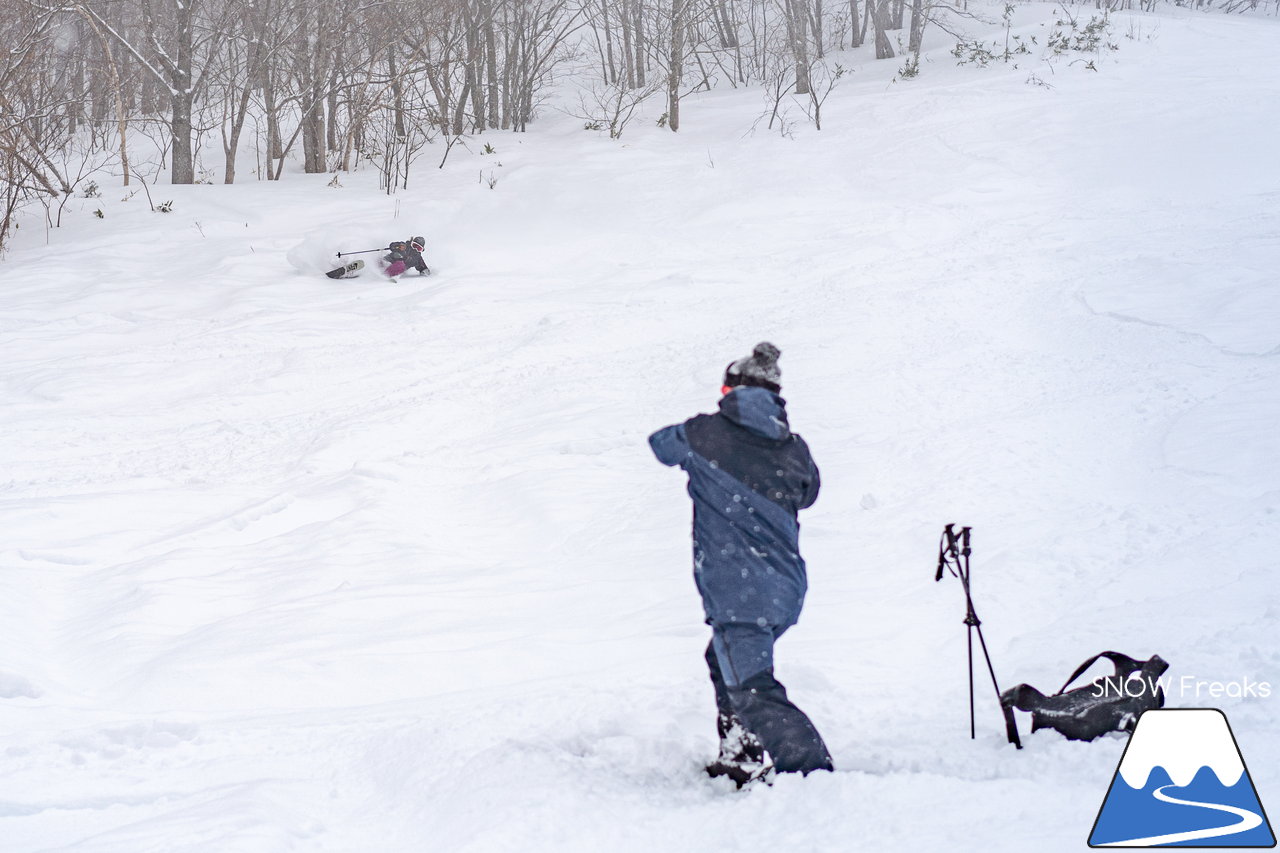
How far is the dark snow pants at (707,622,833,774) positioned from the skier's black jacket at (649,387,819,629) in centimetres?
6

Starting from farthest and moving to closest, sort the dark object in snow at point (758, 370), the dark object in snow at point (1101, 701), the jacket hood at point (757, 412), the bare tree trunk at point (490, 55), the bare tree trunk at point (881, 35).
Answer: the bare tree trunk at point (881, 35) → the bare tree trunk at point (490, 55) → the dark object in snow at point (1101, 701) → the dark object in snow at point (758, 370) → the jacket hood at point (757, 412)

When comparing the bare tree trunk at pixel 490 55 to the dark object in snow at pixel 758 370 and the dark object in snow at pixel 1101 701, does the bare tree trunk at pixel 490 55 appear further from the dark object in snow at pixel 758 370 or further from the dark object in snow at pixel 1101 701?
the dark object in snow at pixel 1101 701

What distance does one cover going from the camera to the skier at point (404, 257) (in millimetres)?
11531

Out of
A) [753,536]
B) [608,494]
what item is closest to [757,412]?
[753,536]

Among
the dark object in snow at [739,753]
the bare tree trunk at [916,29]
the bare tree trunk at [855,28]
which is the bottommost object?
the dark object in snow at [739,753]

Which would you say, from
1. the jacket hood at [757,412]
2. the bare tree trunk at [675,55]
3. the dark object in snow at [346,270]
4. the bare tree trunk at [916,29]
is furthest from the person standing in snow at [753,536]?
the bare tree trunk at [916,29]

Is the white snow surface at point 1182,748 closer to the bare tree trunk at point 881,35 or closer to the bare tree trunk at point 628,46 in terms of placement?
the bare tree trunk at point 628,46

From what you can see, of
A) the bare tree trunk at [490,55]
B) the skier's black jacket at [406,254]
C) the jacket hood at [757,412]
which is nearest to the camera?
the jacket hood at [757,412]

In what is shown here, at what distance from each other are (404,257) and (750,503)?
30.8ft

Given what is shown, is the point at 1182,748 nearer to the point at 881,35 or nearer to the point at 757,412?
the point at 757,412

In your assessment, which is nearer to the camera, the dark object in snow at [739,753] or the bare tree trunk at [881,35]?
the dark object in snow at [739,753]

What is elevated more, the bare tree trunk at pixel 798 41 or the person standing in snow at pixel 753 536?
the bare tree trunk at pixel 798 41

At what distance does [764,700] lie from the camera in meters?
2.98

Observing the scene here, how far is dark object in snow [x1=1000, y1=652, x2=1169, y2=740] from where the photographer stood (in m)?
3.17
